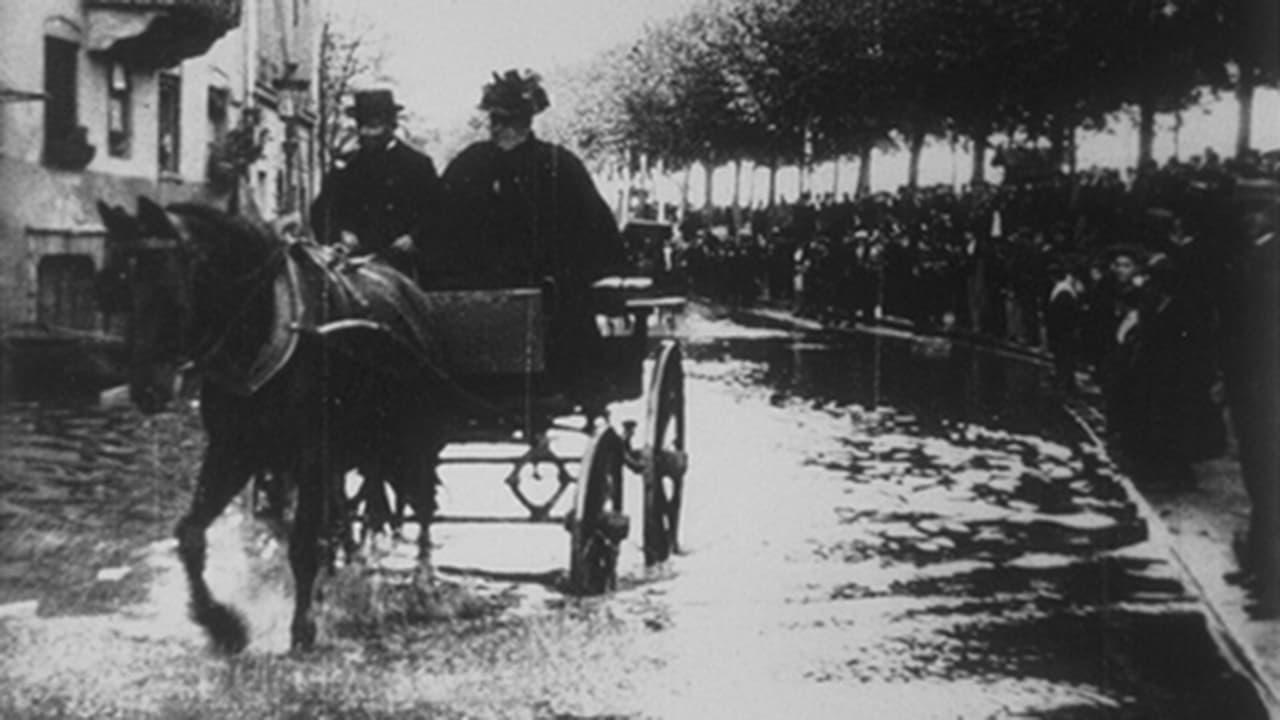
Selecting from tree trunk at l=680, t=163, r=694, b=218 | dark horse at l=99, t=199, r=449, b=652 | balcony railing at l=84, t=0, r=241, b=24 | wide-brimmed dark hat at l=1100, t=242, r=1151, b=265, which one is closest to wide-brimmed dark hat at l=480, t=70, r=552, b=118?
dark horse at l=99, t=199, r=449, b=652

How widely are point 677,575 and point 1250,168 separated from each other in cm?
421

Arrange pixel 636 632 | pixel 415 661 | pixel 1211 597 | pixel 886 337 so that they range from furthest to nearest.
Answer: pixel 886 337 < pixel 1211 597 < pixel 636 632 < pixel 415 661

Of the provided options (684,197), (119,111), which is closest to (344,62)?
(119,111)

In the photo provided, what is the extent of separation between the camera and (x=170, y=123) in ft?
89.4

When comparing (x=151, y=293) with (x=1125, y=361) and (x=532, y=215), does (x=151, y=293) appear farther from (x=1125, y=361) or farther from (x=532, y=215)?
(x=1125, y=361)

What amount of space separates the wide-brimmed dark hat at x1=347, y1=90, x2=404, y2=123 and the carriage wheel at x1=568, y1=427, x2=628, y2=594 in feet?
5.65

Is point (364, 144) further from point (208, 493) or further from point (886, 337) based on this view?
point (886, 337)

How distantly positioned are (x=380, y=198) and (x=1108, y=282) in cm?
1142

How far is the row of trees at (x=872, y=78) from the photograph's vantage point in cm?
2312

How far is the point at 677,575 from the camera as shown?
10047mm

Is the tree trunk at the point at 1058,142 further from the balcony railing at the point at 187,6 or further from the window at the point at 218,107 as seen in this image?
the balcony railing at the point at 187,6

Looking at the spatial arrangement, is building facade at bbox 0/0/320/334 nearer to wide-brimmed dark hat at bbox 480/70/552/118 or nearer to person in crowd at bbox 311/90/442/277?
person in crowd at bbox 311/90/442/277

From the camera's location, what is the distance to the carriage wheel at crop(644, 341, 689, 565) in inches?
395

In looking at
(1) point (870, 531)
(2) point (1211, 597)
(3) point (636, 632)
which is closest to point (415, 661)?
(3) point (636, 632)
